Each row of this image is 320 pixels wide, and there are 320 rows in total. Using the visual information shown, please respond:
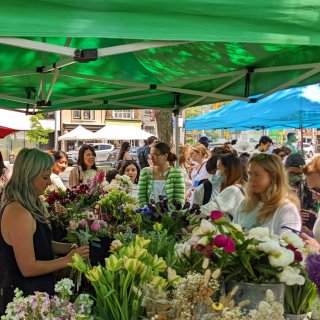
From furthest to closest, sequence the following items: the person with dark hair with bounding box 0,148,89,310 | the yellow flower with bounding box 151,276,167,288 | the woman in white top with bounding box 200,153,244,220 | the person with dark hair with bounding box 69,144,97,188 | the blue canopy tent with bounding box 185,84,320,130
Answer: the person with dark hair with bounding box 69,144,97,188 < the blue canopy tent with bounding box 185,84,320,130 < the woman in white top with bounding box 200,153,244,220 < the person with dark hair with bounding box 0,148,89,310 < the yellow flower with bounding box 151,276,167,288

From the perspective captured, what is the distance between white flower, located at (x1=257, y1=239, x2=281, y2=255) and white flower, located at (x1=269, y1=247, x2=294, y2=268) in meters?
0.01

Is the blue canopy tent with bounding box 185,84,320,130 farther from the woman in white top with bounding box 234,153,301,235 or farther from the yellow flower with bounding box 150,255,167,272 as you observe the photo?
the yellow flower with bounding box 150,255,167,272

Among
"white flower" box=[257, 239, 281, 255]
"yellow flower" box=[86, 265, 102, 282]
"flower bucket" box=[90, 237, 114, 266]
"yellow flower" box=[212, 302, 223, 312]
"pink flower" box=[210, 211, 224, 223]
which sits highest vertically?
"pink flower" box=[210, 211, 224, 223]

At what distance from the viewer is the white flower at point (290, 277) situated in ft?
5.49

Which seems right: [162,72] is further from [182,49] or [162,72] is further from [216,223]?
[216,223]

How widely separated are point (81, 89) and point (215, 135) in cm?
4593

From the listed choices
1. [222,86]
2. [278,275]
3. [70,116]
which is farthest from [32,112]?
[70,116]

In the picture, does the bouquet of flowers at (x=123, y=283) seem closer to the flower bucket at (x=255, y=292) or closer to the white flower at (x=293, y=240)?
the flower bucket at (x=255, y=292)

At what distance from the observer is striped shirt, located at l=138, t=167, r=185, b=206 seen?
5070 mm

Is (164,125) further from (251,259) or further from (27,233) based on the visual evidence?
(251,259)

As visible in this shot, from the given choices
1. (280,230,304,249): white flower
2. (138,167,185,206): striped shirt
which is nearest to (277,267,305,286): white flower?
(280,230,304,249): white flower

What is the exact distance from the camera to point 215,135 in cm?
5100

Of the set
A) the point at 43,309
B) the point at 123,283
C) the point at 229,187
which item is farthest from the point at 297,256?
the point at 229,187

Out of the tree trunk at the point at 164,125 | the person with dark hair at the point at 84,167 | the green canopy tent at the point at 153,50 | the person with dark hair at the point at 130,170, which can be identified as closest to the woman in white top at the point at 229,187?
the green canopy tent at the point at 153,50
